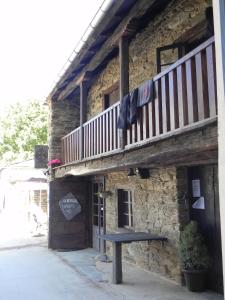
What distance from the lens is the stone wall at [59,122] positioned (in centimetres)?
1164

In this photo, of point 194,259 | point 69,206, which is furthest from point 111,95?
point 194,259

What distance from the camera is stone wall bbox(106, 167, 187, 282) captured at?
6.60 m

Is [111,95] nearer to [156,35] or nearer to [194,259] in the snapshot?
[156,35]

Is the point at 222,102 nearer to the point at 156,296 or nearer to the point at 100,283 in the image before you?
the point at 156,296

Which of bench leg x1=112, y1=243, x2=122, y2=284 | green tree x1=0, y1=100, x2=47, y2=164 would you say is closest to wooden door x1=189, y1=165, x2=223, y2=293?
bench leg x1=112, y1=243, x2=122, y2=284

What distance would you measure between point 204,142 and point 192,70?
907mm

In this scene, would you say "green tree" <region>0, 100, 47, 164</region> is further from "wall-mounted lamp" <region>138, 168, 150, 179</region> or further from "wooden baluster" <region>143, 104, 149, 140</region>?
"wooden baluster" <region>143, 104, 149, 140</region>

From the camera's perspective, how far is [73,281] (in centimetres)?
719

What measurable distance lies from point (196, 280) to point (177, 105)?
3.21 meters

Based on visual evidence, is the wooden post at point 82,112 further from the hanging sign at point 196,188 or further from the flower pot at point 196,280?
the flower pot at point 196,280

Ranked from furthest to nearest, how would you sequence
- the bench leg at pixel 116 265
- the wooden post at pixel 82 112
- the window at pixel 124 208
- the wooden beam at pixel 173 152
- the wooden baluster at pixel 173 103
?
the window at pixel 124 208 → the wooden post at pixel 82 112 → the bench leg at pixel 116 265 → the wooden baluster at pixel 173 103 → the wooden beam at pixel 173 152

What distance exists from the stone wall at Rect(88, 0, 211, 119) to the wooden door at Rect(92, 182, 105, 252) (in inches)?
133

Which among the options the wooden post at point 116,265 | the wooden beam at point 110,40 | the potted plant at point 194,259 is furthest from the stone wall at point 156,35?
the wooden post at point 116,265

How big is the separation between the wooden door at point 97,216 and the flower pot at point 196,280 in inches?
175
